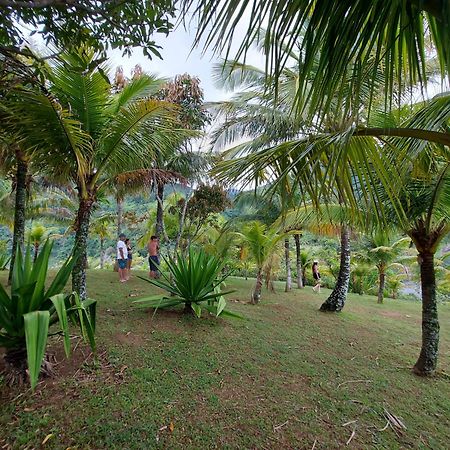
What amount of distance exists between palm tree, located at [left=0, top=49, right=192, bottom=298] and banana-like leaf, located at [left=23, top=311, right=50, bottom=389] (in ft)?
6.19

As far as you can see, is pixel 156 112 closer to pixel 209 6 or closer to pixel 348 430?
pixel 209 6

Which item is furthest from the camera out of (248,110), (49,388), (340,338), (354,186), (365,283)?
(365,283)

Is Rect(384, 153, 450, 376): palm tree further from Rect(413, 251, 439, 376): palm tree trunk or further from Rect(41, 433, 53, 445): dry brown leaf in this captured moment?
Rect(41, 433, 53, 445): dry brown leaf

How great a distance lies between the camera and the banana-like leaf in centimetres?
221

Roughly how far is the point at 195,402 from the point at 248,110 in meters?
8.60

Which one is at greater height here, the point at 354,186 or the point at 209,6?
the point at 209,6

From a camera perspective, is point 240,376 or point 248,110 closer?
point 240,376

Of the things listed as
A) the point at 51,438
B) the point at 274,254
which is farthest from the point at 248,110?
the point at 51,438

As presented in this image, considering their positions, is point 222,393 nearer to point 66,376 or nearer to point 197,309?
point 66,376

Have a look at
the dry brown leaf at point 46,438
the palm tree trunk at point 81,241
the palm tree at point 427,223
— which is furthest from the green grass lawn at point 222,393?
the palm tree trunk at point 81,241

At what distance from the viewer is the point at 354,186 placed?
2789mm

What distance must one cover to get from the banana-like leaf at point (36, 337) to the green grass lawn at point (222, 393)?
76 centimetres

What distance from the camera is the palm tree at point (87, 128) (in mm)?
4379

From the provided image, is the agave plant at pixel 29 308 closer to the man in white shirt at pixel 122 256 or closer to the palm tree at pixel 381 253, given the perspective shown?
the man in white shirt at pixel 122 256
